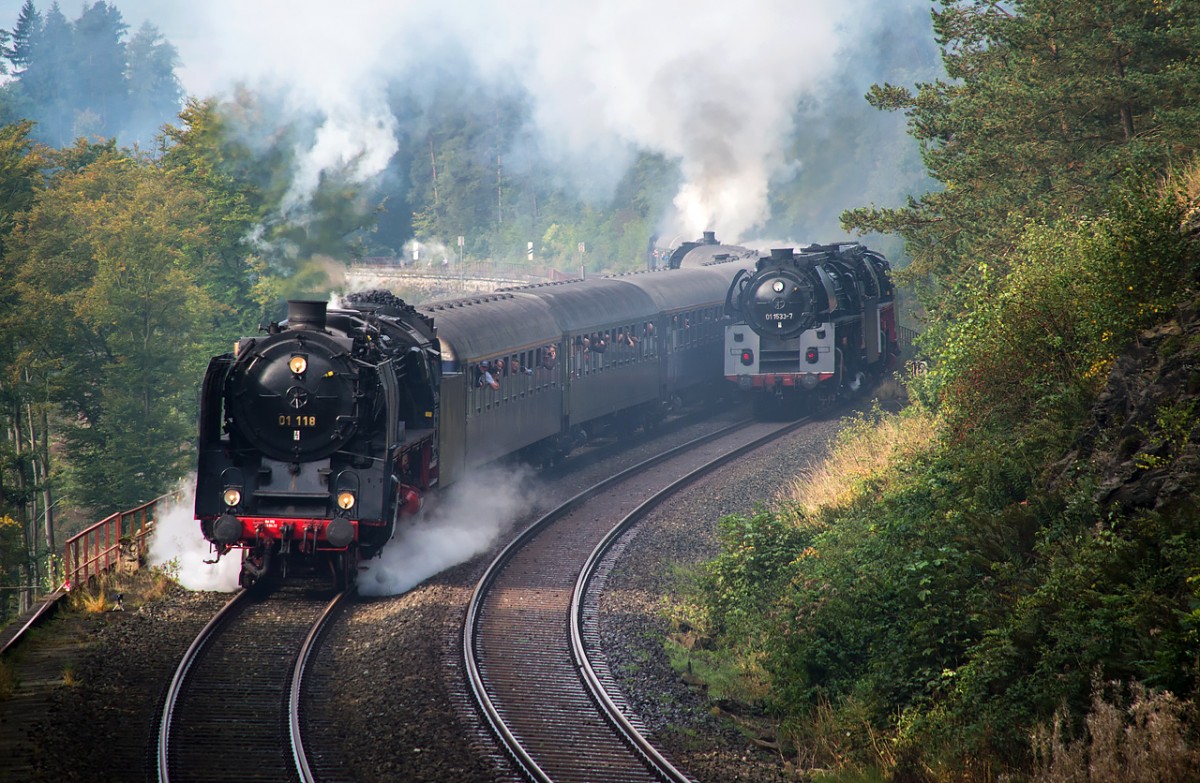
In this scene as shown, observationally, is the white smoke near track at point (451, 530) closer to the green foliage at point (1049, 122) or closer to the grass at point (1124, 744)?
the green foliage at point (1049, 122)

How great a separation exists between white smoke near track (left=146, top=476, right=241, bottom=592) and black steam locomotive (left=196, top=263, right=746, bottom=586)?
580 millimetres

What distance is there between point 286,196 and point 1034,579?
3815cm

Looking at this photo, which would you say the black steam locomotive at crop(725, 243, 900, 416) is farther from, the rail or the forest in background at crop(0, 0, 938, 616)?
the forest in background at crop(0, 0, 938, 616)

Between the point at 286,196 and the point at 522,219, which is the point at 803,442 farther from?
the point at 522,219

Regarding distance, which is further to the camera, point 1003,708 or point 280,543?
point 280,543

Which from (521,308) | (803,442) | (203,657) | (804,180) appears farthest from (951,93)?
(804,180)

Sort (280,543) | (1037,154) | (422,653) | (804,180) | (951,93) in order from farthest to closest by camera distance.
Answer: (804,180)
(951,93)
(1037,154)
(280,543)
(422,653)

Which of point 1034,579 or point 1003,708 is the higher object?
point 1034,579

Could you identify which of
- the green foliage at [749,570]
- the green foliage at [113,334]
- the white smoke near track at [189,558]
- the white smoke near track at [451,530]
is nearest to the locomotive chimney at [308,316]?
the white smoke near track at [189,558]

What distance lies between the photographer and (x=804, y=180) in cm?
6981

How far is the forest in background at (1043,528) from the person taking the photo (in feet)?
26.7

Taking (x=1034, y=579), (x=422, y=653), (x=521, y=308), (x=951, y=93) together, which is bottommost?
(x=422, y=653)

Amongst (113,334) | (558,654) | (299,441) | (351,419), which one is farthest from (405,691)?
(113,334)

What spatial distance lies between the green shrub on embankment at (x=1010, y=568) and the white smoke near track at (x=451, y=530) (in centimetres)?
372
